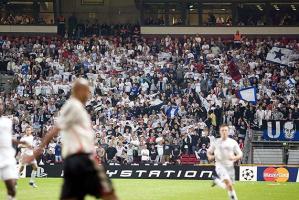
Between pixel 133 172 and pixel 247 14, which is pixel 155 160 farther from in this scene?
pixel 247 14

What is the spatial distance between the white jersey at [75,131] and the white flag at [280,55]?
1520 inches

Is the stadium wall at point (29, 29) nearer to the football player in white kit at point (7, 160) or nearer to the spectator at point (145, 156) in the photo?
the spectator at point (145, 156)

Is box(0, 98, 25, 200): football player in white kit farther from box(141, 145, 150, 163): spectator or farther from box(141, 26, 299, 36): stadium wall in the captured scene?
box(141, 26, 299, 36): stadium wall

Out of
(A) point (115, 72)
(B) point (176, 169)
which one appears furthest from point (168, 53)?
(B) point (176, 169)

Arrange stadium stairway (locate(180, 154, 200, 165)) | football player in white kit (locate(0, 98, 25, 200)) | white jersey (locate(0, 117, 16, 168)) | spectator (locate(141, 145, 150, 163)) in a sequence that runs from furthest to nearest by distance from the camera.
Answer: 1. stadium stairway (locate(180, 154, 200, 165))
2. spectator (locate(141, 145, 150, 163))
3. white jersey (locate(0, 117, 16, 168))
4. football player in white kit (locate(0, 98, 25, 200))

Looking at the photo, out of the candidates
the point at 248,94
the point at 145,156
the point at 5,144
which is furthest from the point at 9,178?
the point at 248,94

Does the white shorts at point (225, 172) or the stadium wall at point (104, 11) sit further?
the stadium wall at point (104, 11)

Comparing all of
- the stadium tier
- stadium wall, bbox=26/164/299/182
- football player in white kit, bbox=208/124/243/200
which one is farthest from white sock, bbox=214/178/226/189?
stadium wall, bbox=26/164/299/182

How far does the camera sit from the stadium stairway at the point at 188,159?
39438 millimetres

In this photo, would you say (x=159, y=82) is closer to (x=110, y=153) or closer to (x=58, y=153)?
(x=110, y=153)

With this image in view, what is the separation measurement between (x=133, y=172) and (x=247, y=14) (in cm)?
2179

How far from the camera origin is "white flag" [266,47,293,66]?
161 feet

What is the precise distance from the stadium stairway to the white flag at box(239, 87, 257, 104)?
6.04 m

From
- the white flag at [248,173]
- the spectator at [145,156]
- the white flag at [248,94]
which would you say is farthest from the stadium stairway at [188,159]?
the white flag at [248,94]
